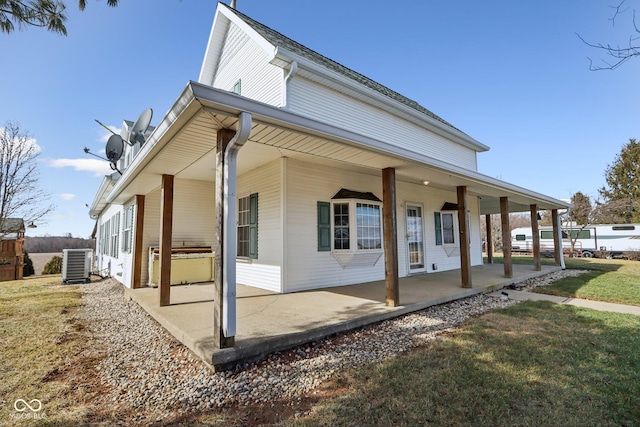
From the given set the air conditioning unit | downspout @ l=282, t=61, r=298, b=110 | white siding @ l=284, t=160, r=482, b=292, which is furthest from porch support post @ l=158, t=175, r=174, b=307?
the air conditioning unit

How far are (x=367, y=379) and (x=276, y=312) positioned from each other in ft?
6.61

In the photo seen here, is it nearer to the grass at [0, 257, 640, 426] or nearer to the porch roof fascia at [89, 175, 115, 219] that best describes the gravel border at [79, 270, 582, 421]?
the grass at [0, 257, 640, 426]

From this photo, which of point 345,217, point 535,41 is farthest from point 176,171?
point 535,41

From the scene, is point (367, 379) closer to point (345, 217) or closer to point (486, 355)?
point (486, 355)

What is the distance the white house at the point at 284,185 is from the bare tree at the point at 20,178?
5521mm

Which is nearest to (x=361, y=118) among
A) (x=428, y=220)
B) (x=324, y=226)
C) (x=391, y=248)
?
(x=324, y=226)

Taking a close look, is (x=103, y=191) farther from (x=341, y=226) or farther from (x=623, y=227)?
(x=623, y=227)

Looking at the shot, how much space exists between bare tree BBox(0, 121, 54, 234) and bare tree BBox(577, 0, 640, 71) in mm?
18098

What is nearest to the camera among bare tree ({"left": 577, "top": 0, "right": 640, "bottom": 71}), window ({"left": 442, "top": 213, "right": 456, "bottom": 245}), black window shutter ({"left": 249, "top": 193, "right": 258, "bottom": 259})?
bare tree ({"left": 577, "top": 0, "right": 640, "bottom": 71})

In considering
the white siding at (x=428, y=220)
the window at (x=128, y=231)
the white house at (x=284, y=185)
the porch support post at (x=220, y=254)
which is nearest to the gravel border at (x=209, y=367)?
the porch support post at (x=220, y=254)

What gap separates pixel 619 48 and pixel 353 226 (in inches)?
204

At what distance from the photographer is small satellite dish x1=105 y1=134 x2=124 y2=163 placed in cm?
1008

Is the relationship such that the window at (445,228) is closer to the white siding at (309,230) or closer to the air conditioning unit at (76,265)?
the white siding at (309,230)

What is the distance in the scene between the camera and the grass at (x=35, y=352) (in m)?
2.50
